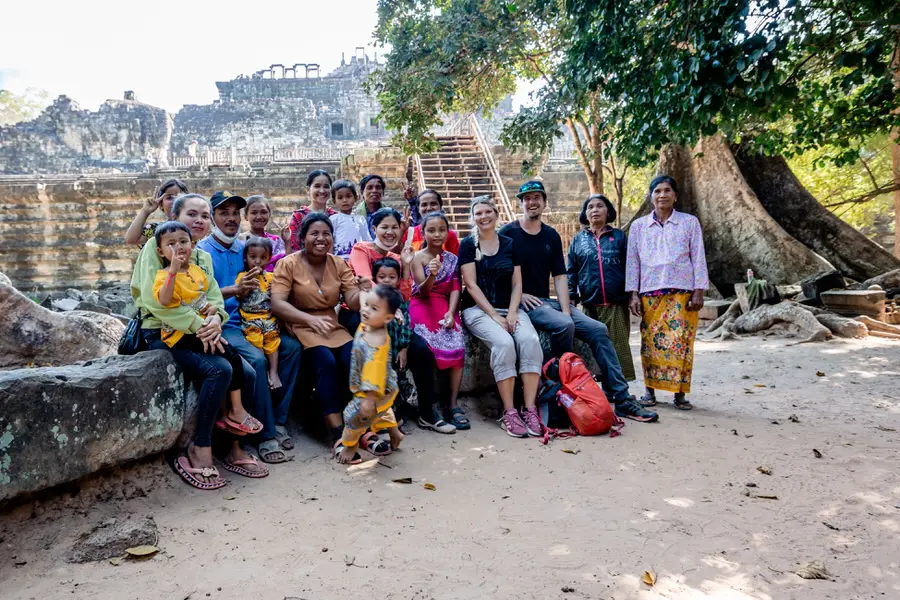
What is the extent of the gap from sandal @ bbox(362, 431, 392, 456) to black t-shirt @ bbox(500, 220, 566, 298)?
5.11 ft

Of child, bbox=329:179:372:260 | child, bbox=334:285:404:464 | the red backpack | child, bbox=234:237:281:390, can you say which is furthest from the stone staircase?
child, bbox=334:285:404:464

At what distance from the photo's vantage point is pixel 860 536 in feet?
7.43

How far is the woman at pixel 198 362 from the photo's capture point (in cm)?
267

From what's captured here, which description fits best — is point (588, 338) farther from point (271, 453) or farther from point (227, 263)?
point (227, 263)

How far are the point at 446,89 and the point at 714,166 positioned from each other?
15.3 ft

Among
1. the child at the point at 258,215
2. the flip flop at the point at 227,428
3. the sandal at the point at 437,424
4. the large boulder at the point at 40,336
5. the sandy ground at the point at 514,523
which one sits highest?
the child at the point at 258,215

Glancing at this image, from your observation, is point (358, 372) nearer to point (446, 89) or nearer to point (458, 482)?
point (458, 482)

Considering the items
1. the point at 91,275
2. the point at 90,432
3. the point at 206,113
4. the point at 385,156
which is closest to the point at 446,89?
the point at 385,156

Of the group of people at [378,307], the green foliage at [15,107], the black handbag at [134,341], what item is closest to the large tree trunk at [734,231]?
the group of people at [378,307]

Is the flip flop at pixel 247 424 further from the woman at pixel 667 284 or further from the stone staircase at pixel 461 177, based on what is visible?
the stone staircase at pixel 461 177

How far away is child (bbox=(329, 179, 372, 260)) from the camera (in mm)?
4238

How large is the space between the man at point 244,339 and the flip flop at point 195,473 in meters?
0.31

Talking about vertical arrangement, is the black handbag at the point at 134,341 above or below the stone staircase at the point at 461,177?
below

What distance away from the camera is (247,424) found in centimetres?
288
